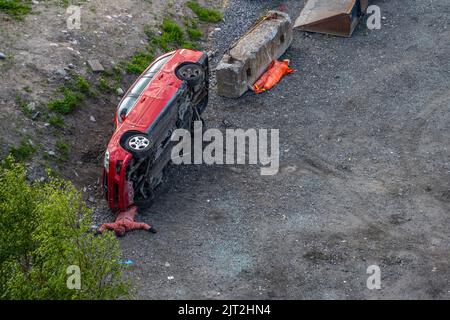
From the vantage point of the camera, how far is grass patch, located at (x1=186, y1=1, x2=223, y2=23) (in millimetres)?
24347

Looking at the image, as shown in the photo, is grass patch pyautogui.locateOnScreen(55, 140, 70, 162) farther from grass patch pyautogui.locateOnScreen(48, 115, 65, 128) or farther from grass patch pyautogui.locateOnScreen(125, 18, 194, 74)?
grass patch pyautogui.locateOnScreen(125, 18, 194, 74)

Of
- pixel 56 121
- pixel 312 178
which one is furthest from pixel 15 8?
pixel 312 178

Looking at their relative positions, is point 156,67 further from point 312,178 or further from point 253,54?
point 312,178

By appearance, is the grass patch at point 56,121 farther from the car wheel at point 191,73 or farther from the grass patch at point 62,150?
the car wheel at point 191,73

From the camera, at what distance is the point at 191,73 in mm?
19312

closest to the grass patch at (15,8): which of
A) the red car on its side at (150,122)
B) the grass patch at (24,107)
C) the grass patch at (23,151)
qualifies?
the grass patch at (24,107)

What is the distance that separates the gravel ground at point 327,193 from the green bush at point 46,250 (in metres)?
2.00

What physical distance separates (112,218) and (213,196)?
2208mm

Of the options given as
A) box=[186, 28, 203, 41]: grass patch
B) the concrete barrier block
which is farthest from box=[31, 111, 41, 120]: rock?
box=[186, 28, 203, 41]: grass patch

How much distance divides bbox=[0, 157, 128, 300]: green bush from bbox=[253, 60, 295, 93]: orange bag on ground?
28.6 feet

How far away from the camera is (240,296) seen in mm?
15680

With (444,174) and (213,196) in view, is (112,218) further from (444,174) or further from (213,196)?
(444,174)

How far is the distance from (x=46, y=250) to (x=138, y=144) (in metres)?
4.20
